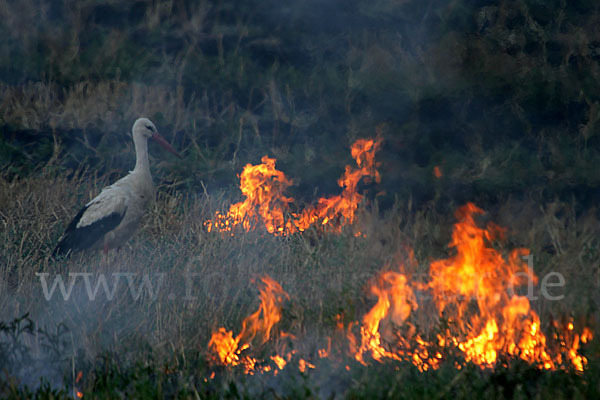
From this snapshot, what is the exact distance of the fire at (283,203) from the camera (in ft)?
26.7

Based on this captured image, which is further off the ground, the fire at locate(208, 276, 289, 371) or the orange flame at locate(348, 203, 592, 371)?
the orange flame at locate(348, 203, 592, 371)

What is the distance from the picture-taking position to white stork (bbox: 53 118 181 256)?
720 cm

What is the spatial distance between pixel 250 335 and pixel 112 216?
261cm

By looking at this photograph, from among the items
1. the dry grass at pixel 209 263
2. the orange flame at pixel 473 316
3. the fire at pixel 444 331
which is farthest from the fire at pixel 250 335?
the orange flame at pixel 473 316

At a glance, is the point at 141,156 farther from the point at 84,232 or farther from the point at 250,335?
the point at 250,335

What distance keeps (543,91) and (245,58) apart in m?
4.08

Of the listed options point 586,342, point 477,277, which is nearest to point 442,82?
point 477,277

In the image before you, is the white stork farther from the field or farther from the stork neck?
the field

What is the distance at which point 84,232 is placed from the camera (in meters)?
7.22

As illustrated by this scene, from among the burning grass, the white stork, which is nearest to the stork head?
the white stork

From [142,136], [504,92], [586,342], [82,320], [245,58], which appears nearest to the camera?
[586,342]

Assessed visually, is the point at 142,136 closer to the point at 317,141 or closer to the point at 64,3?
the point at 317,141

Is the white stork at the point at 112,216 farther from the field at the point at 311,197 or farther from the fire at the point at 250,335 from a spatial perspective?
the fire at the point at 250,335

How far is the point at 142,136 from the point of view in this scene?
25.4 ft
